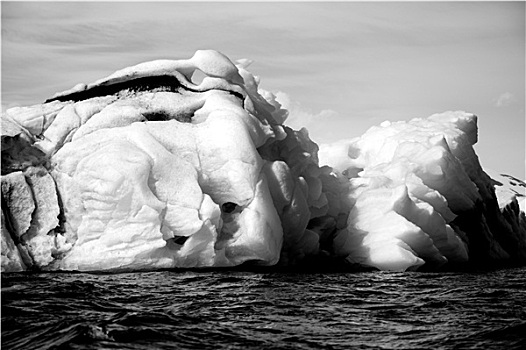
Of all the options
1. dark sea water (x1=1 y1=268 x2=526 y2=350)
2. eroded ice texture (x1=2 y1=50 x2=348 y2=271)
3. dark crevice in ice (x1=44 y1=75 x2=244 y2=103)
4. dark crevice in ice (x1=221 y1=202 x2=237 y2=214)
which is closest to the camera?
dark sea water (x1=1 y1=268 x2=526 y2=350)

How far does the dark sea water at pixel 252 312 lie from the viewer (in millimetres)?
5957

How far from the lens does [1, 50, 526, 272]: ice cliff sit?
969 cm

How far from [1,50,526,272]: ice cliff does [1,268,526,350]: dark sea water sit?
0.60 meters

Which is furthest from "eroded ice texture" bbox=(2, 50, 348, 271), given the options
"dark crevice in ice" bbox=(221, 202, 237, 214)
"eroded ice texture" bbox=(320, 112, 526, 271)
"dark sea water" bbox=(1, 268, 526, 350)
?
"eroded ice texture" bbox=(320, 112, 526, 271)

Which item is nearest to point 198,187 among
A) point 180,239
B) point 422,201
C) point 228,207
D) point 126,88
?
point 180,239

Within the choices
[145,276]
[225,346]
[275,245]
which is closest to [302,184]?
[275,245]

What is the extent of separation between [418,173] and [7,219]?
748 centimetres

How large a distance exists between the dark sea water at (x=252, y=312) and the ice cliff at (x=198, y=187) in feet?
1.97

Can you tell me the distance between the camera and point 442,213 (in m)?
13.3

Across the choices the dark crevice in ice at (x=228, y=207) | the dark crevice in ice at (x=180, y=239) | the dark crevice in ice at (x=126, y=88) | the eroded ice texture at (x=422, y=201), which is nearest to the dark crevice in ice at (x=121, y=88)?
the dark crevice in ice at (x=126, y=88)

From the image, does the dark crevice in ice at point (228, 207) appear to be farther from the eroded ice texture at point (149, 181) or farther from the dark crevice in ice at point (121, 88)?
the dark crevice in ice at point (121, 88)

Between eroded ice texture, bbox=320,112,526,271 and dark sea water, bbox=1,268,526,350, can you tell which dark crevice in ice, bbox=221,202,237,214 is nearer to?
dark sea water, bbox=1,268,526,350

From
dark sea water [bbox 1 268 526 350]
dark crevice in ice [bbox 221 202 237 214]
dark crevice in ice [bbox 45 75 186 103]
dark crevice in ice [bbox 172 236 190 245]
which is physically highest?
dark crevice in ice [bbox 45 75 186 103]

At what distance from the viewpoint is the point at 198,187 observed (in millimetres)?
10047
